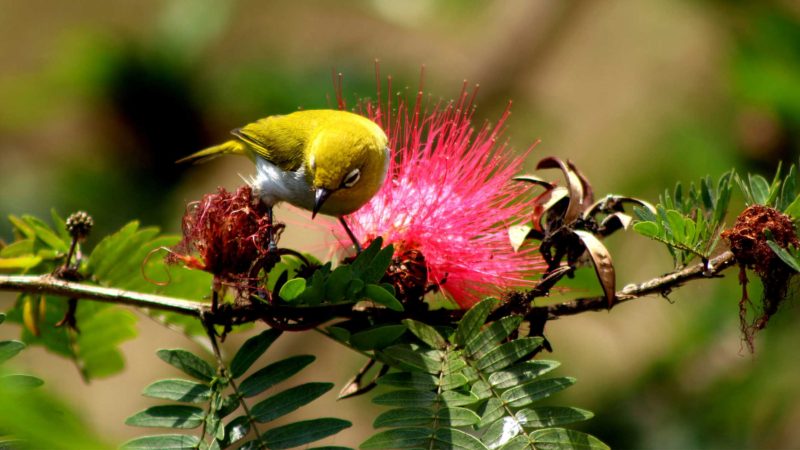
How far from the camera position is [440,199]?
6.87 feet

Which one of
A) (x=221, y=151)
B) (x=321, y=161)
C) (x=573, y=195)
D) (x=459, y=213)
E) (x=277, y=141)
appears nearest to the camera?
(x=573, y=195)

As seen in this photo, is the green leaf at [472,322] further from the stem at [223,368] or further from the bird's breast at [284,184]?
the bird's breast at [284,184]

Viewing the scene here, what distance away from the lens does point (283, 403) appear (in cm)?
170

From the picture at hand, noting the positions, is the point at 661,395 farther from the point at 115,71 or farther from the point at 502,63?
the point at 115,71

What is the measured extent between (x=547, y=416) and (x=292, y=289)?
1.81 ft

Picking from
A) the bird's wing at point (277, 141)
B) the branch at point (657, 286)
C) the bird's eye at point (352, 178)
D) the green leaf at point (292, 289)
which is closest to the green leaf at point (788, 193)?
the branch at point (657, 286)

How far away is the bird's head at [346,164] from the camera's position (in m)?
2.29

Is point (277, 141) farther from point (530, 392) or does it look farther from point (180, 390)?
point (530, 392)

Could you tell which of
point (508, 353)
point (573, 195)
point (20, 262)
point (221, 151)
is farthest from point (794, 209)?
point (221, 151)

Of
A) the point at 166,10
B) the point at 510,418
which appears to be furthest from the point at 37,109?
the point at 510,418

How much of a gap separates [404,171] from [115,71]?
Answer: 3107 mm

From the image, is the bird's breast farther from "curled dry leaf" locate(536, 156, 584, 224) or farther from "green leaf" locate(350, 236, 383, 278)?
"curled dry leaf" locate(536, 156, 584, 224)

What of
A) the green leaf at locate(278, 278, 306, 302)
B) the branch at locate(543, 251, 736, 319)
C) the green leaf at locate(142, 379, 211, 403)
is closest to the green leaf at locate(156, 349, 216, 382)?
the green leaf at locate(142, 379, 211, 403)

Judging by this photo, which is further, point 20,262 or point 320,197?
point 320,197
